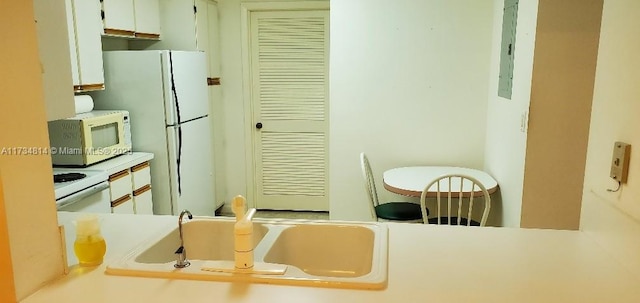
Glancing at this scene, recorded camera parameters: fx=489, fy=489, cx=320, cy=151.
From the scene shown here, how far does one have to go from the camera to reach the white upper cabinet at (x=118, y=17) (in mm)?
3320

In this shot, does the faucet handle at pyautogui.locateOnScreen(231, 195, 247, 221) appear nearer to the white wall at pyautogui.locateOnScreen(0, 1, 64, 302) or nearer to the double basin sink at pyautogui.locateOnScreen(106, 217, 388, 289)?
the double basin sink at pyautogui.locateOnScreen(106, 217, 388, 289)

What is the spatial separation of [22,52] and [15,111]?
15 centimetres

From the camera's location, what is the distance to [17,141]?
1179mm

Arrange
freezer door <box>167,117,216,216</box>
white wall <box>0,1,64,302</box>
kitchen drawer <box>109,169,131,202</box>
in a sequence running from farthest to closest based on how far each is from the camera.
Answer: freezer door <box>167,117,216,216</box> < kitchen drawer <box>109,169,131,202</box> < white wall <box>0,1,64,302</box>

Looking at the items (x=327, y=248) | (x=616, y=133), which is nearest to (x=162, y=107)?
→ (x=327, y=248)

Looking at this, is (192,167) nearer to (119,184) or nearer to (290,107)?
(119,184)

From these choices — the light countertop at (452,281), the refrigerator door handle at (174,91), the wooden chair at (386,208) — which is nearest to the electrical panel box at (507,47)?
the wooden chair at (386,208)

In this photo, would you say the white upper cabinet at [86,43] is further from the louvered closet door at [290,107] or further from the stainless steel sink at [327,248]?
the stainless steel sink at [327,248]

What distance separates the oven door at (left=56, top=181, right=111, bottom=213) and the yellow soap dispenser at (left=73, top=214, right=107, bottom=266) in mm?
1268

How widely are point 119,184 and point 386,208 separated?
1794 mm

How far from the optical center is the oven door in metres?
2.58

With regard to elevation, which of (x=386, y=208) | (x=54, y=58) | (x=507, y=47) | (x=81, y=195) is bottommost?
(x=386, y=208)

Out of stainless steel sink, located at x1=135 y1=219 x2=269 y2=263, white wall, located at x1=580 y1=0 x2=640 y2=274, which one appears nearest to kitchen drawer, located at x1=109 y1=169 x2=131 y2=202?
stainless steel sink, located at x1=135 y1=219 x2=269 y2=263

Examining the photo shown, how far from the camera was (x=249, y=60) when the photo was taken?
4688 millimetres
